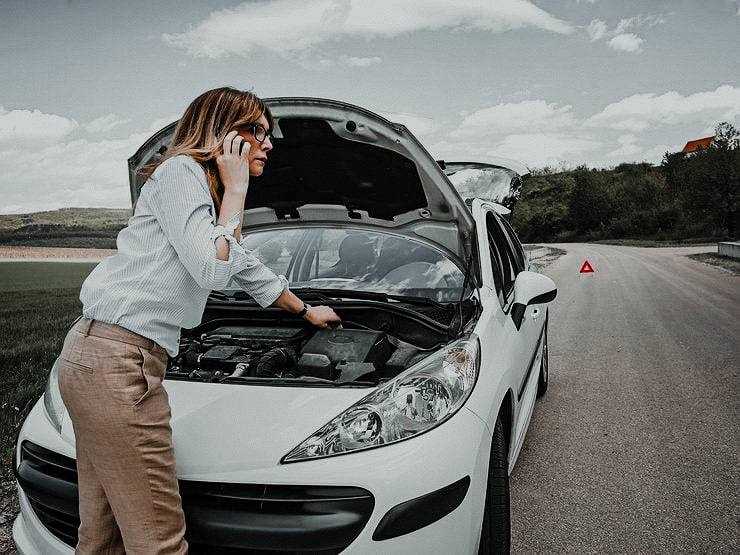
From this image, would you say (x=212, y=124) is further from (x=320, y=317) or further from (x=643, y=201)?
(x=643, y=201)

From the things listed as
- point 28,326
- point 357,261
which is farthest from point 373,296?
point 28,326

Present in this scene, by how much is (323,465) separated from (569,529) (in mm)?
1594

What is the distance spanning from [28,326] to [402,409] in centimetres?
587

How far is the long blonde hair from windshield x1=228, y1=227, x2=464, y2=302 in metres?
1.48

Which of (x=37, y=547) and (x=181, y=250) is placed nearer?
(x=181, y=250)

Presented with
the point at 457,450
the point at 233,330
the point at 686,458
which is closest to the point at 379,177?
the point at 233,330

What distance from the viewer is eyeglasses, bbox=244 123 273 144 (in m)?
1.79

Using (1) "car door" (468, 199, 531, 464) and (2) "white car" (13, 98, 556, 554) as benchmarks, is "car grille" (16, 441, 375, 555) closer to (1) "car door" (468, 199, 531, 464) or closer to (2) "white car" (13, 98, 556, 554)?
(2) "white car" (13, 98, 556, 554)

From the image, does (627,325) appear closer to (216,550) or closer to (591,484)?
(591,484)

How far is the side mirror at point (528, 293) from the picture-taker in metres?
2.93

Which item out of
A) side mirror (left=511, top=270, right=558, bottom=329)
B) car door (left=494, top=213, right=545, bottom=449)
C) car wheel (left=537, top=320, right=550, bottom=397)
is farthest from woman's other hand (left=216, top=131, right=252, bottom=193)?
car wheel (left=537, top=320, right=550, bottom=397)

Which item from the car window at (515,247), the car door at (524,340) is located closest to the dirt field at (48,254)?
the car window at (515,247)

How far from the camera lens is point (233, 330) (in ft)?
9.53

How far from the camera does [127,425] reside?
1552 mm
